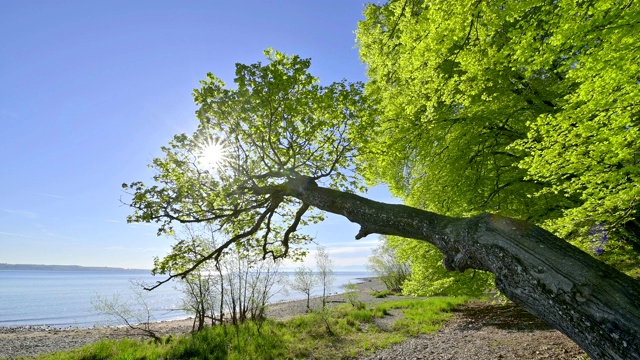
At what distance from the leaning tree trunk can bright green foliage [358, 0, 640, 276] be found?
2.35m

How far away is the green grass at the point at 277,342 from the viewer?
37.6ft

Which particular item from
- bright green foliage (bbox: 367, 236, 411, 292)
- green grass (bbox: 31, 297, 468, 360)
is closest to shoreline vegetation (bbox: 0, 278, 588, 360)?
green grass (bbox: 31, 297, 468, 360)

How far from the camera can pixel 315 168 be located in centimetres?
791

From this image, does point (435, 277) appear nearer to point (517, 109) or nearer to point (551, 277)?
point (517, 109)

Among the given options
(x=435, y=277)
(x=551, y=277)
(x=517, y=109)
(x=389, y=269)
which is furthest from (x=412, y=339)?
(x=389, y=269)

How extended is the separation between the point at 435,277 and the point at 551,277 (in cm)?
864

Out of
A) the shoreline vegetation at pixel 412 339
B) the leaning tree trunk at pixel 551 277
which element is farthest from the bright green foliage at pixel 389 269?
the leaning tree trunk at pixel 551 277

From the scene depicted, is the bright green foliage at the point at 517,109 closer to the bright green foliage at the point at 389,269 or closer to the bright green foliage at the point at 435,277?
the bright green foliage at the point at 435,277

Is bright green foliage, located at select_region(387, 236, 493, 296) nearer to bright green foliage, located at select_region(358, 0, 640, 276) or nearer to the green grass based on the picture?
bright green foliage, located at select_region(358, 0, 640, 276)

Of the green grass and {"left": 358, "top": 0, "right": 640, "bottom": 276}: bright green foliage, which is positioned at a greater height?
{"left": 358, "top": 0, "right": 640, "bottom": 276}: bright green foliage

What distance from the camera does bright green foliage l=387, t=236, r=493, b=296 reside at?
10.1 meters

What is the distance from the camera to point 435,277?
420 inches

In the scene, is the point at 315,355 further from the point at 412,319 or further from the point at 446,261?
the point at 446,261

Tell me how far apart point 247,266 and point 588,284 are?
1467cm
